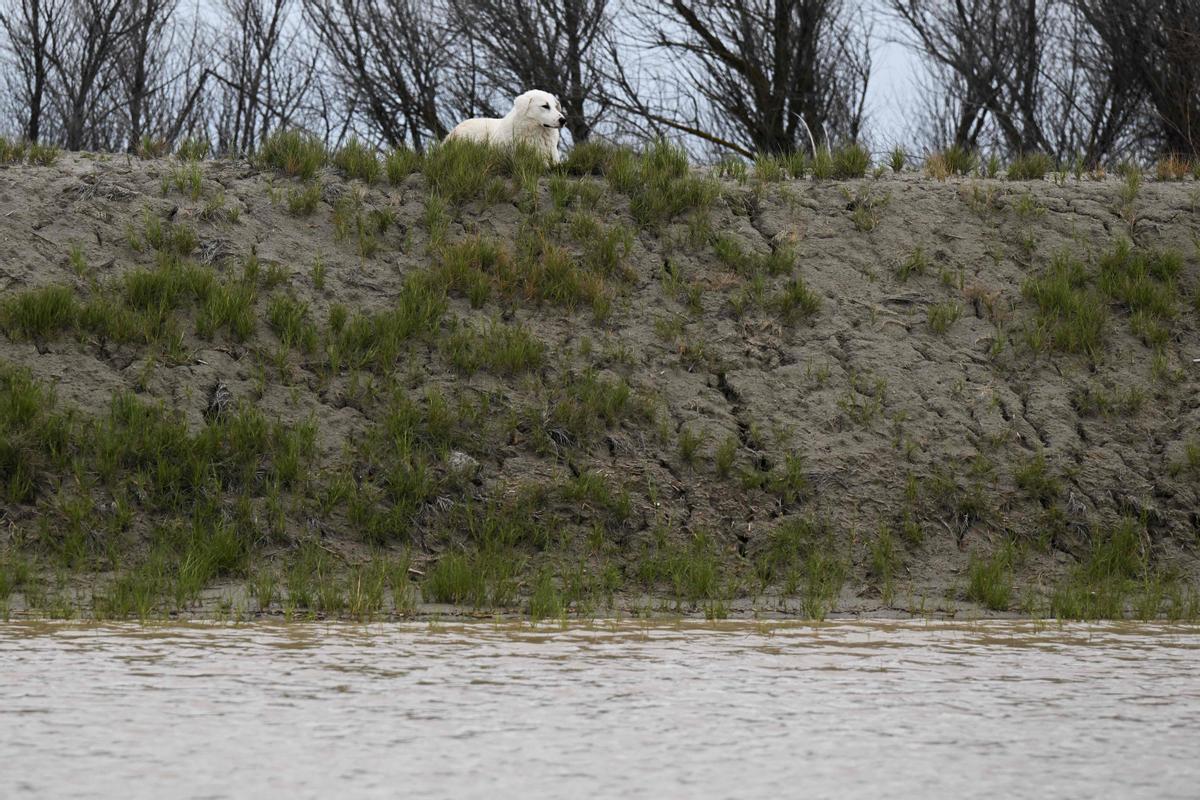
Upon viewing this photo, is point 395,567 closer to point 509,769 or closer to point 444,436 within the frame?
point 444,436

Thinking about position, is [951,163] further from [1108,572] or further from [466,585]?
[466,585]

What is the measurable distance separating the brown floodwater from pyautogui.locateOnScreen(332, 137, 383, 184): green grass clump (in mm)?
6036

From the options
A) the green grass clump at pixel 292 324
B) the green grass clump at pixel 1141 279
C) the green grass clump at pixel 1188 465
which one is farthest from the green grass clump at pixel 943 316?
the green grass clump at pixel 292 324

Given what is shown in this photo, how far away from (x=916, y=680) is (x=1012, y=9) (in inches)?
1000

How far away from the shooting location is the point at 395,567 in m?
7.62

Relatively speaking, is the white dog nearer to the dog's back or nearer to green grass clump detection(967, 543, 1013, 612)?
the dog's back

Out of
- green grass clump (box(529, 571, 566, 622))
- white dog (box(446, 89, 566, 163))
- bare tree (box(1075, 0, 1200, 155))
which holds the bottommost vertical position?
green grass clump (box(529, 571, 566, 622))

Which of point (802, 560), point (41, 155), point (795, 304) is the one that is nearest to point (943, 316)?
point (795, 304)

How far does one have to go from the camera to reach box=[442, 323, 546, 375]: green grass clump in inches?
362

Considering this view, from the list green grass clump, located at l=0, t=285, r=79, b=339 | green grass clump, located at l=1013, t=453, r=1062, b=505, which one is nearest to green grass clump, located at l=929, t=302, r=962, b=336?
green grass clump, located at l=1013, t=453, r=1062, b=505

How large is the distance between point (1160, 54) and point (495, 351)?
1903 cm

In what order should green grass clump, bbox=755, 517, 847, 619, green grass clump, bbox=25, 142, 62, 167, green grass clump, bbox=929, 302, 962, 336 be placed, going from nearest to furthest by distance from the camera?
green grass clump, bbox=755, 517, 847, 619
green grass clump, bbox=929, 302, 962, 336
green grass clump, bbox=25, 142, 62, 167

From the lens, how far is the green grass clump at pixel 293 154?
1088 cm

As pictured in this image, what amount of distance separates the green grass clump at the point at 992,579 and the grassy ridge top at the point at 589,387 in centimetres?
3
